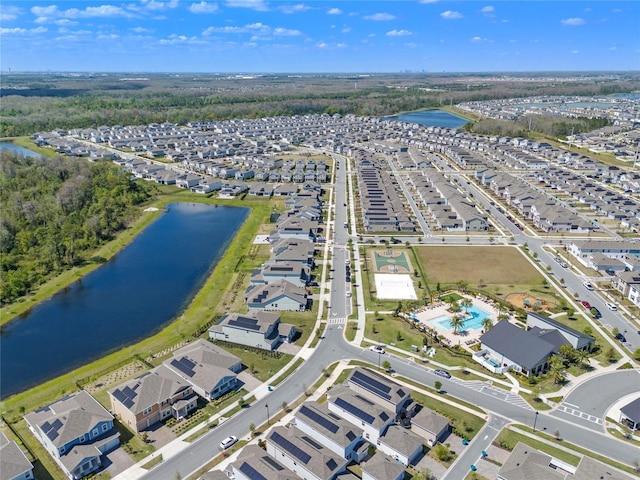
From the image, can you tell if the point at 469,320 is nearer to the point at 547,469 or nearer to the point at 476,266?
the point at 476,266

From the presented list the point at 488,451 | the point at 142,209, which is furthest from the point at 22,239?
the point at 488,451

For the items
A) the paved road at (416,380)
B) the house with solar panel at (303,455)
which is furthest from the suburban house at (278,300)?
the house with solar panel at (303,455)

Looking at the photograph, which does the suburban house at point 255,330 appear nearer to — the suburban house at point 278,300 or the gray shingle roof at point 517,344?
the suburban house at point 278,300

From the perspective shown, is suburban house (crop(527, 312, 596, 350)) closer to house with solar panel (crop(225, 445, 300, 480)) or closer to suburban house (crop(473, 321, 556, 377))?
suburban house (crop(473, 321, 556, 377))

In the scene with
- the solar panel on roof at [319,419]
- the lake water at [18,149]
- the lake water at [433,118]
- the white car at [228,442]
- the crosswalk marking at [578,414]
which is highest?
the lake water at [433,118]

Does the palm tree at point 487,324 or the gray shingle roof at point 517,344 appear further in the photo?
the palm tree at point 487,324

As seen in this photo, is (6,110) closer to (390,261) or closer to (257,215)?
(257,215)

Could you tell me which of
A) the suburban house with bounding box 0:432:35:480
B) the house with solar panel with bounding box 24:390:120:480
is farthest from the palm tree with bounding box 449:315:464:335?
the suburban house with bounding box 0:432:35:480

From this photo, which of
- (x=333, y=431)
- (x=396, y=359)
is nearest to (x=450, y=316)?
(x=396, y=359)
